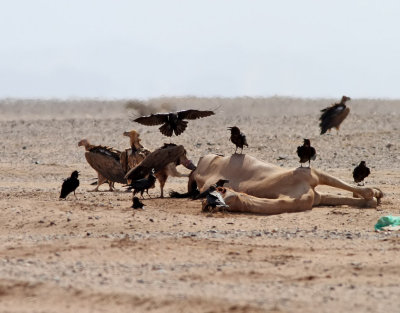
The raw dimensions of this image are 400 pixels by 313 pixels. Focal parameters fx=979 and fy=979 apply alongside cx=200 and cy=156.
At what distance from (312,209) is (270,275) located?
4755mm

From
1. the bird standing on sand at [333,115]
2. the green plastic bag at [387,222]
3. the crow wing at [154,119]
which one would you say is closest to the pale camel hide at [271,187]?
the green plastic bag at [387,222]

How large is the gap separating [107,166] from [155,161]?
242 cm

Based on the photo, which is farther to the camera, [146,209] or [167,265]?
[146,209]

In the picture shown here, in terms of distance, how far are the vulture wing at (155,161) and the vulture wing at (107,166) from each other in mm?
1888

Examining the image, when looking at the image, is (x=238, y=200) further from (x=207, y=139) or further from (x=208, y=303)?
(x=207, y=139)

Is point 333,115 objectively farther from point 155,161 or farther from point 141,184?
point 141,184

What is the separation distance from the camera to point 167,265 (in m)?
9.69

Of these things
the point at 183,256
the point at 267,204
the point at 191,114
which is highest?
the point at 191,114

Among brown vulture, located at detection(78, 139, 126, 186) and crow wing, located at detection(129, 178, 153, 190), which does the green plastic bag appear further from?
brown vulture, located at detection(78, 139, 126, 186)

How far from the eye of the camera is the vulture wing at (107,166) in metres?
17.6

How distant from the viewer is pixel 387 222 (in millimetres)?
12477

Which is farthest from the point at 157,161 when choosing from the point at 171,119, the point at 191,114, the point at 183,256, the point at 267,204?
the point at 183,256

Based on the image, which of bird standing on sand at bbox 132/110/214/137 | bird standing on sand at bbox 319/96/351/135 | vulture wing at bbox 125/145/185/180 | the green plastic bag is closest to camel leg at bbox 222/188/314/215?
the green plastic bag

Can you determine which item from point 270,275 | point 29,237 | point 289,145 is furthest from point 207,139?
point 270,275
